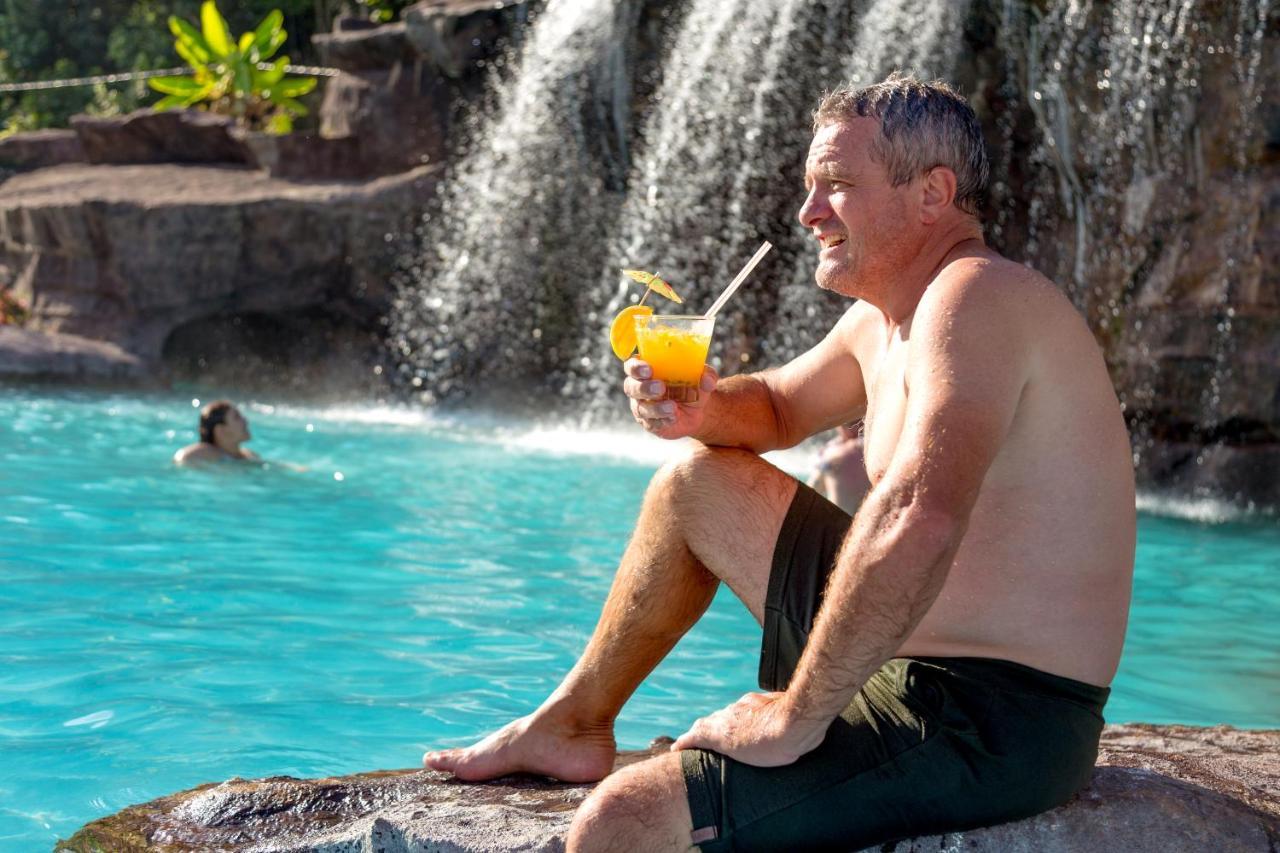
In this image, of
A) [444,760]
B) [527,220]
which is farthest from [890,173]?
[527,220]

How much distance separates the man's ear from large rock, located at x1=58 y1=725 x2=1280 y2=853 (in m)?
1.09

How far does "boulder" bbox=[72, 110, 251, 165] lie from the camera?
1584 centimetres

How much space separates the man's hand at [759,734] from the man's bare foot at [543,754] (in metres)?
0.64

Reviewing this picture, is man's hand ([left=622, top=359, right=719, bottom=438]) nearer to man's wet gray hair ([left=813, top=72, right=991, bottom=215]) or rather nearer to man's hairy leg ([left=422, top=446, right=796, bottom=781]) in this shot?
man's hairy leg ([left=422, top=446, right=796, bottom=781])

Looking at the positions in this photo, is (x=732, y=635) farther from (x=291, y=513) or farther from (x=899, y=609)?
(x=899, y=609)

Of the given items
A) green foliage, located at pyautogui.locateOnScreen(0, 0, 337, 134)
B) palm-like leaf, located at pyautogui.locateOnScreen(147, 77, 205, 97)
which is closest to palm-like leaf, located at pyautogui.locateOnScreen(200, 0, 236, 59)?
palm-like leaf, located at pyautogui.locateOnScreen(147, 77, 205, 97)

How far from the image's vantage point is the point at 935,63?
1172cm

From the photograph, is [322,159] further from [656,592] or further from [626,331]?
[656,592]

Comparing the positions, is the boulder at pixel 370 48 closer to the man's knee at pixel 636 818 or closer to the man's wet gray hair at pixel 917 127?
the man's wet gray hair at pixel 917 127

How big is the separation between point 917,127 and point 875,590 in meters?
0.88

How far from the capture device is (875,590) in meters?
2.37

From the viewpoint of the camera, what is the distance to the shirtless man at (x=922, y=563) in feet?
7.89

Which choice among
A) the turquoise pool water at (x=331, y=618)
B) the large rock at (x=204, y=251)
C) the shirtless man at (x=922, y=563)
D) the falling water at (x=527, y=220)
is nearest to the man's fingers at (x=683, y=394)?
the shirtless man at (x=922, y=563)

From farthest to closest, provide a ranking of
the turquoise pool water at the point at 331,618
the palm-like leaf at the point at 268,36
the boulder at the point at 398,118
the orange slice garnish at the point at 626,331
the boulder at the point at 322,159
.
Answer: the palm-like leaf at the point at 268,36 → the boulder at the point at 322,159 → the boulder at the point at 398,118 → the turquoise pool water at the point at 331,618 → the orange slice garnish at the point at 626,331
